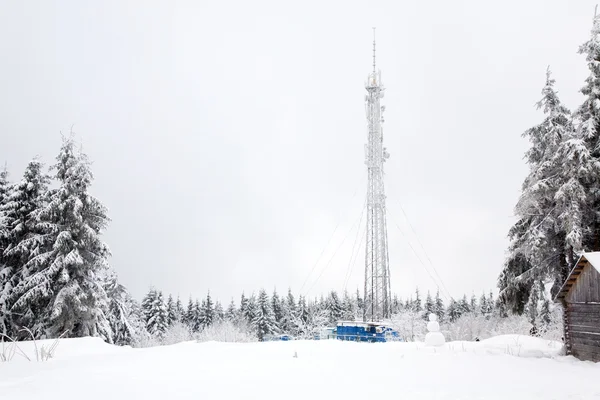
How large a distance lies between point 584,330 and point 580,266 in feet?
7.22

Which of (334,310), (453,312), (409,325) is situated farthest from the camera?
(453,312)

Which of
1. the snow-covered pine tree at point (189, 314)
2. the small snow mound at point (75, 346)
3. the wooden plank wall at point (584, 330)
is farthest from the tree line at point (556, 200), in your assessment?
the snow-covered pine tree at point (189, 314)

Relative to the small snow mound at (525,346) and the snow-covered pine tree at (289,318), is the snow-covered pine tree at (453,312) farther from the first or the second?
the small snow mound at (525,346)

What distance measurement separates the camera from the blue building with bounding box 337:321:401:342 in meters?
25.3

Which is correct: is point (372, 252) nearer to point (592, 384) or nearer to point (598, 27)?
point (598, 27)

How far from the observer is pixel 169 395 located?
18.9ft

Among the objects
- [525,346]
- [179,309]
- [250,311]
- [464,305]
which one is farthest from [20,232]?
[464,305]

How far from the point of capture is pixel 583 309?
14438 mm

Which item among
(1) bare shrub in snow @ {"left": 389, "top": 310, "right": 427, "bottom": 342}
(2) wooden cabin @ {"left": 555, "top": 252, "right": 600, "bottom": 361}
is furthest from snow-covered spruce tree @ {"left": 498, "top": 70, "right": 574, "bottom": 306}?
(1) bare shrub in snow @ {"left": 389, "top": 310, "right": 427, "bottom": 342}

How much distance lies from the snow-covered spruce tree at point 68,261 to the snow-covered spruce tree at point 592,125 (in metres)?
23.8

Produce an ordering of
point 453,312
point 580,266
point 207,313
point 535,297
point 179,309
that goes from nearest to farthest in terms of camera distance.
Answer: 1. point 580,266
2. point 535,297
3. point 207,313
4. point 179,309
5. point 453,312

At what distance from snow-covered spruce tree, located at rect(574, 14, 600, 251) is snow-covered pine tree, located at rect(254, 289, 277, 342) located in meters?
48.4

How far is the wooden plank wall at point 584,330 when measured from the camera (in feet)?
44.7

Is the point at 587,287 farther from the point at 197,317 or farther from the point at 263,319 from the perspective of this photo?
the point at 197,317
